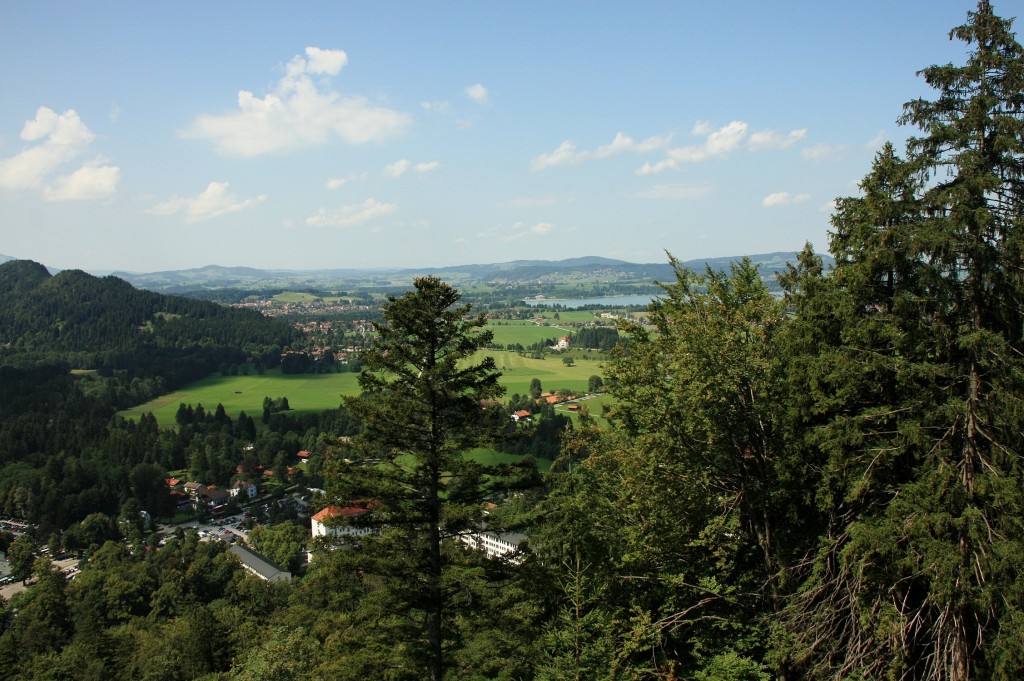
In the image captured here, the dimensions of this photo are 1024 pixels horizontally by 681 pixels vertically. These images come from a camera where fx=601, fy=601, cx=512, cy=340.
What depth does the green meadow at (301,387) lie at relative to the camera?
79.9m

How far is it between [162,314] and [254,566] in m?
112

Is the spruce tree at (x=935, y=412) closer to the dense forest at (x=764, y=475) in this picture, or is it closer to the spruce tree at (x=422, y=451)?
the dense forest at (x=764, y=475)

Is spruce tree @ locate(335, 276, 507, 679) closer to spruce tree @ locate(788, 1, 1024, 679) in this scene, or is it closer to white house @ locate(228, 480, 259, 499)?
spruce tree @ locate(788, 1, 1024, 679)

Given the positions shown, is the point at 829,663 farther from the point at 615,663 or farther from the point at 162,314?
the point at 162,314

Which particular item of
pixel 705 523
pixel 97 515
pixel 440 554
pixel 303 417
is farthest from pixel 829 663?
pixel 303 417

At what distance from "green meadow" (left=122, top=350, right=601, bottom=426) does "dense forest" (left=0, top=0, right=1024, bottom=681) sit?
6212 cm

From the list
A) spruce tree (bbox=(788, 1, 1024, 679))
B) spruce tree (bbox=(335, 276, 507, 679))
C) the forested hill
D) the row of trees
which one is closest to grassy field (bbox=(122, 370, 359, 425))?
the forested hill

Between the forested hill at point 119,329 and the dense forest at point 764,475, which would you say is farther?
the forested hill at point 119,329

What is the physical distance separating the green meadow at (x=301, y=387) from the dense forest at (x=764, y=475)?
62.1 metres

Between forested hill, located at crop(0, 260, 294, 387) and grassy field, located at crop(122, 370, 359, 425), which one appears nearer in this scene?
grassy field, located at crop(122, 370, 359, 425)

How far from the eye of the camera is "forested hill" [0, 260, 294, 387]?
347ft

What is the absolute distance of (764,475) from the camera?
29.2 ft

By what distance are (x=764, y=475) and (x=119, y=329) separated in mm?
136408

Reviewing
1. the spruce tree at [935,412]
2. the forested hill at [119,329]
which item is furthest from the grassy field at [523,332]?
the spruce tree at [935,412]
